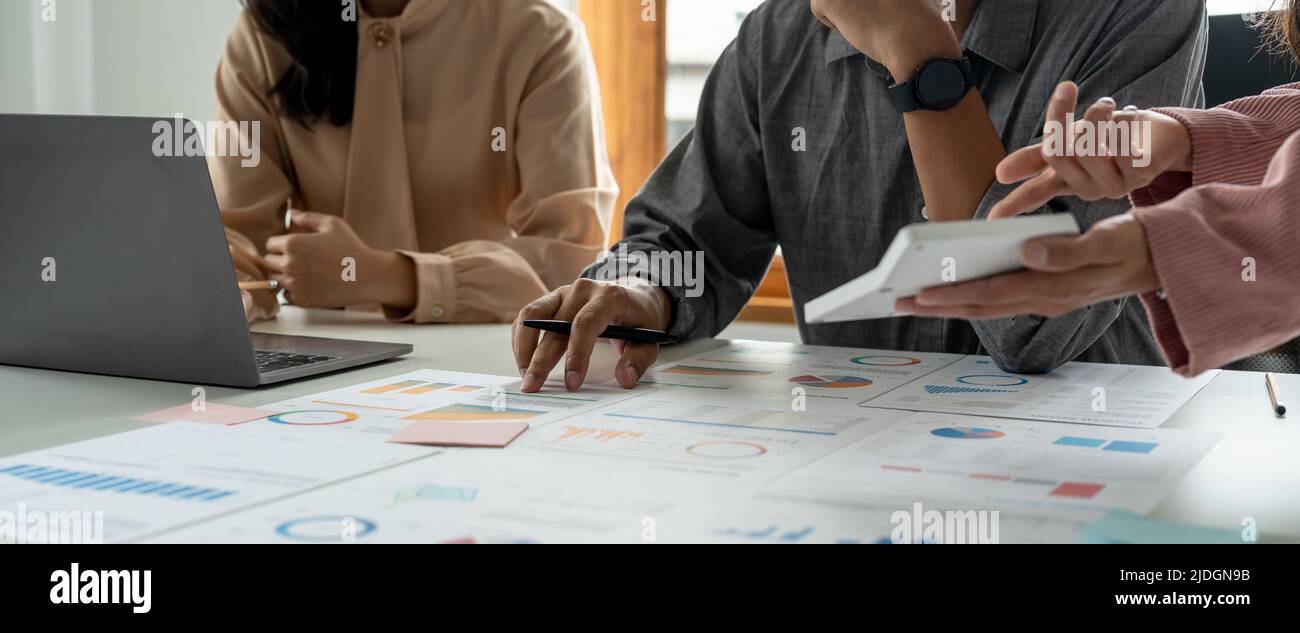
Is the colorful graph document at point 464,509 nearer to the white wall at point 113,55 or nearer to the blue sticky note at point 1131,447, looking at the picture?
the blue sticky note at point 1131,447

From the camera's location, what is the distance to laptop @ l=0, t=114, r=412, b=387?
2.81 ft

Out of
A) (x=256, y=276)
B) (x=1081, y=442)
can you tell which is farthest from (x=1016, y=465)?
(x=256, y=276)

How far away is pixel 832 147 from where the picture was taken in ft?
4.38

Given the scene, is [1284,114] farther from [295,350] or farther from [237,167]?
[237,167]

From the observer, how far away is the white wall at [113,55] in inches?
71.4

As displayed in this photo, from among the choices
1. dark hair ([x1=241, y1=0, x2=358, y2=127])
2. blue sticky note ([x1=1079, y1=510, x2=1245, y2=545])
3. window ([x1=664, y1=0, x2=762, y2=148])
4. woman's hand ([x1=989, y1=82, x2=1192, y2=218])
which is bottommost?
blue sticky note ([x1=1079, y1=510, x2=1245, y2=545])

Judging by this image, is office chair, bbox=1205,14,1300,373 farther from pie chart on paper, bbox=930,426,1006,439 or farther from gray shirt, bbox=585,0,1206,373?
pie chart on paper, bbox=930,426,1006,439

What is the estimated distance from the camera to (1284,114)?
79 centimetres

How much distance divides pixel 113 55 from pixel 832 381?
5.24 feet

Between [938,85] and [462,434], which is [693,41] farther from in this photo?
[462,434]

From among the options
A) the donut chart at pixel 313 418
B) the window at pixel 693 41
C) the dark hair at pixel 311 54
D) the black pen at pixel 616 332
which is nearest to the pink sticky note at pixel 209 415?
the donut chart at pixel 313 418

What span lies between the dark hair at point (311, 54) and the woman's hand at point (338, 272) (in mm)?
352

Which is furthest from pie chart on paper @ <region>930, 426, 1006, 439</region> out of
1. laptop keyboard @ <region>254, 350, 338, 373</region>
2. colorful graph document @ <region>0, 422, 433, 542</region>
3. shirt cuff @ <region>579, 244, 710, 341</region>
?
laptop keyboard @ <region>254, 350, 338, 373</region>

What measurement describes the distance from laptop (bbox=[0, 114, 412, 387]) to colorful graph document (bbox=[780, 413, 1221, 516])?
1.69ft
